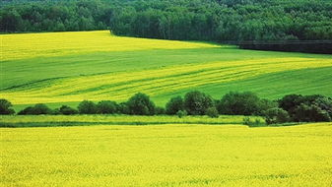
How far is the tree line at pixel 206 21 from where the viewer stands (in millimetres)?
87044

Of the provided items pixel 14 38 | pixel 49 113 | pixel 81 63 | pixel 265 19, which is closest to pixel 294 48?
pixel 265 19

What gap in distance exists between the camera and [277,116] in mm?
38938

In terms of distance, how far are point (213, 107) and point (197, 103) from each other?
1.22 metres

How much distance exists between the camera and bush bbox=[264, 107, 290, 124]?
38656 mm

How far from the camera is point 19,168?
2325 cm

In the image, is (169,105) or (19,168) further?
(169,105)

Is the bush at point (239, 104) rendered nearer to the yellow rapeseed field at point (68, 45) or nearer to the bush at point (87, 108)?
the bush at point (87, 108)

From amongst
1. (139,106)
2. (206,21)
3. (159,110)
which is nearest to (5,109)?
(139,106)

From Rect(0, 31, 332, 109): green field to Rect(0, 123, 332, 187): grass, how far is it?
702 inches

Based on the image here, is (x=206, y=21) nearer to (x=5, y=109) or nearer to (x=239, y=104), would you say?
(x=239, y=104)

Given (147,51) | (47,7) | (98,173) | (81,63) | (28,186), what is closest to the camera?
(28,186)

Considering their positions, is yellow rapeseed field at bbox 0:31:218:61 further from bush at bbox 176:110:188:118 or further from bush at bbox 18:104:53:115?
bush at bbox 176:110:188:118

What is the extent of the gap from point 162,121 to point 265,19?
194ft

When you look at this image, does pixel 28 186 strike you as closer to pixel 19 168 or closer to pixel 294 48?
pixel 19 168
